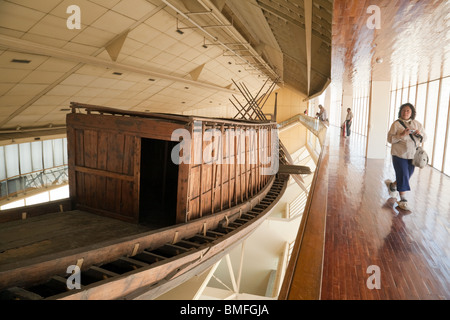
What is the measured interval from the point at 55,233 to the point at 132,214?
1.18 m

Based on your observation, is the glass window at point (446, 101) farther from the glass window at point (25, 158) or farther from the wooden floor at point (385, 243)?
the glass window at point (25, 158)

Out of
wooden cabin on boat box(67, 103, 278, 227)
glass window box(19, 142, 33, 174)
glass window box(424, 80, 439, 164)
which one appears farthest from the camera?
glass window box(19, 142, 33, 174)

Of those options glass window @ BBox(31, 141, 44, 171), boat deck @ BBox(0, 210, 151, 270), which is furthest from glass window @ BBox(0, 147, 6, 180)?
boat deck @ BBox(0, 210, 151, 270)

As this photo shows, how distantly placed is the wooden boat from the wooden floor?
1857 millimetres

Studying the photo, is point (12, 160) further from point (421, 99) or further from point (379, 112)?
point (421, 99)

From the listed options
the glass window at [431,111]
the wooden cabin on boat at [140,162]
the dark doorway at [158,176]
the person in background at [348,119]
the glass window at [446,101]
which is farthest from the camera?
the person in background at [348,119]

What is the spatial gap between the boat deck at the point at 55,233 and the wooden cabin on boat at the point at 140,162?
0.30 m

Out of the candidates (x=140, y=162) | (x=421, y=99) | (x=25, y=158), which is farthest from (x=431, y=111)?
(x=25, y=158)

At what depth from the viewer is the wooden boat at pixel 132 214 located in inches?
123

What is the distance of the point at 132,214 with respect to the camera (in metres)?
4.97

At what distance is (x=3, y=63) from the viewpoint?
25.6ft

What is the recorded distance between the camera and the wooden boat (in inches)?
123

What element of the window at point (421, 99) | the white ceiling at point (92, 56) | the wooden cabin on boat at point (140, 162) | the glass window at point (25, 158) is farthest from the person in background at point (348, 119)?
the glass window at point (25, 158)

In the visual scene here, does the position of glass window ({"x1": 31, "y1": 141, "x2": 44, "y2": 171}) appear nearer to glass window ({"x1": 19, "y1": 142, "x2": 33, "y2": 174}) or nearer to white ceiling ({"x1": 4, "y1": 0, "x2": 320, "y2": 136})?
glass window ({"x1": 19, "y1": 142, "x2": 33, "y2": 174})
